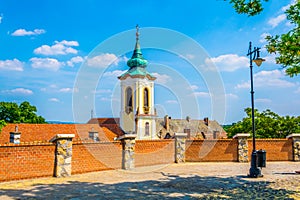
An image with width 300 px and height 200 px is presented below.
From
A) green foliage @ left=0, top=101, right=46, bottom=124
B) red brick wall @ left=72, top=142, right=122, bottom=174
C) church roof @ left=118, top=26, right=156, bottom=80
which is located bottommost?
red brick wall @ left=72, top=142, right=122, bottom=174

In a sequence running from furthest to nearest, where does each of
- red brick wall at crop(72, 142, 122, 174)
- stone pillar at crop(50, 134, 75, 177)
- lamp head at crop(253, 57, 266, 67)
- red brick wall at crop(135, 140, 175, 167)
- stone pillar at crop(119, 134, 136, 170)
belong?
red brick wall at crop(135, 140, 175, 167), stone pillar at crop(119, 134, 136, 170), lamp head at crop(253, 57, 266, 67), red brick wall at crop(72, 142, 122, 174), stone pillar at crop(50, 134, 75, 177)

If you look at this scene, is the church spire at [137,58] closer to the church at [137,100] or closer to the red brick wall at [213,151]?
the church at [137,100]

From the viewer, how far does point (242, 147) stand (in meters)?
14.6

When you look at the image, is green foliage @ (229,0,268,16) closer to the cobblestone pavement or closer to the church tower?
the cobblestone pavement

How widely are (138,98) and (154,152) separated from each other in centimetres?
3139

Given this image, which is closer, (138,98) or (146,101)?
(138,98)

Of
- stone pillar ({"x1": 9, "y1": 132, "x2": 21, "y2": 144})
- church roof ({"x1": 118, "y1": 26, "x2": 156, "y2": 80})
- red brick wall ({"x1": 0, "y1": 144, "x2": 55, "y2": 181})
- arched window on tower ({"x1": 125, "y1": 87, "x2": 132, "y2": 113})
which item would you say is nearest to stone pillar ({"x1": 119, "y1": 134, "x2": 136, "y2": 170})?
red brick wall ({"x1": 0, "y1": 144, "x2": 55, "y2": 181})

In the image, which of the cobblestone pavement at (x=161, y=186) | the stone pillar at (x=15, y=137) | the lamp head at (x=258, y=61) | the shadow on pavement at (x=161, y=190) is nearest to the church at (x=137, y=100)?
the stone pillar at (x=15, y=137)

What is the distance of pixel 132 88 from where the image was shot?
148ft

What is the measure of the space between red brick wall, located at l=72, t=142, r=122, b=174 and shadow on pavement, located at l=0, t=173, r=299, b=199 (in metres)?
1.56

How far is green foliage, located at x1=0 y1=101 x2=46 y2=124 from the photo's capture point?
124 feet

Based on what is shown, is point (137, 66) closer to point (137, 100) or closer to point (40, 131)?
point (137, 100)

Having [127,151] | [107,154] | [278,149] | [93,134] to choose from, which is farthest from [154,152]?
[93,134]

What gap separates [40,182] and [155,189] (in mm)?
3779
